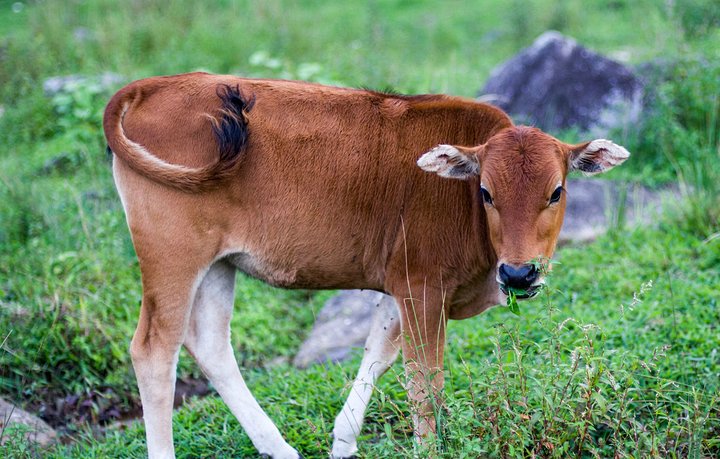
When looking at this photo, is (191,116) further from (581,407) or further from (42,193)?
(42,193)

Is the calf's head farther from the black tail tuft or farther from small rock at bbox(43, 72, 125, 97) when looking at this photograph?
small rock at bbox(43, 72, 125, 97)

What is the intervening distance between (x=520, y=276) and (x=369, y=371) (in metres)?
1.18

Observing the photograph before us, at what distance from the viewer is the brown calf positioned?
4.30 m

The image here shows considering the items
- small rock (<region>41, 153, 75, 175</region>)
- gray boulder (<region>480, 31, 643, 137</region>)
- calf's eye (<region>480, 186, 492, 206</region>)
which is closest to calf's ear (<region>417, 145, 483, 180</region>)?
calf's eye (<region>480, 186, 492, 206</region>)

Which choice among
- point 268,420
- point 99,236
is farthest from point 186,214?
point 99,236

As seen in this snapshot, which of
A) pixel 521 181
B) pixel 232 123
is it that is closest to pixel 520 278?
pixel 521 181

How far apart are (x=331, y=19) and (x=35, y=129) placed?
6.00 m

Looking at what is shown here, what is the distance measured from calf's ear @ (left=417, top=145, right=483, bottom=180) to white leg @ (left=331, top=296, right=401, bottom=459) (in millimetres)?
896

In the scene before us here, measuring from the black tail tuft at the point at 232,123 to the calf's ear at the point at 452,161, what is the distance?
0.93 m

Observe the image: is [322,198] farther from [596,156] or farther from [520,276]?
[596,156]

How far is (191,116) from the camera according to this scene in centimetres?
443

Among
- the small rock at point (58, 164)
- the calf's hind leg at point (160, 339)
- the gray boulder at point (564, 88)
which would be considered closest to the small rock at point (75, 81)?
the small rock at point (58, 164)

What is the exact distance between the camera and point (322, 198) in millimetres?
4543

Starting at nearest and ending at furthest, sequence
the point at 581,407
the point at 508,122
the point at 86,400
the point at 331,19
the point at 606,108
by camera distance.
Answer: the point at 581,407
the point at 508,122
the point at 86,400
the point at 606,108
the point at 331,19
